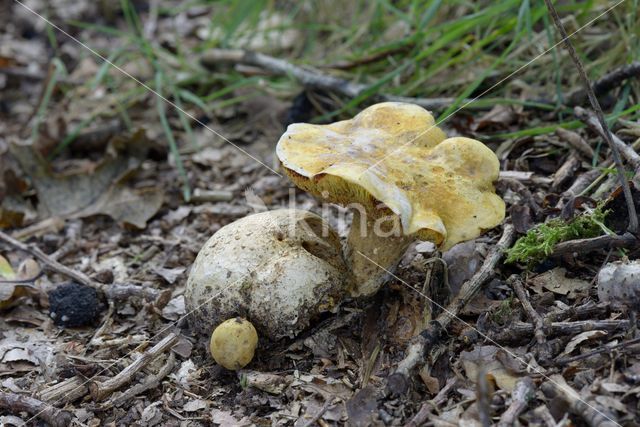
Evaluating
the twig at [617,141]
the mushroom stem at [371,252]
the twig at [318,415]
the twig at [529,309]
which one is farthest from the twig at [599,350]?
the twig at [617,141]

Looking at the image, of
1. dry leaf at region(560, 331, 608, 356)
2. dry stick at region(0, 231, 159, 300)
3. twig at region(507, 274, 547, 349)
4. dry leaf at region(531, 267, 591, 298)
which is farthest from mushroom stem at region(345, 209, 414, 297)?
dry stick at region(0, 231, 159, 300)

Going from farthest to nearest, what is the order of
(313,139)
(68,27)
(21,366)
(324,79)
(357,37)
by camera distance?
(68,27) → (357,37) → (324,79) → (21,366) → (313,139)

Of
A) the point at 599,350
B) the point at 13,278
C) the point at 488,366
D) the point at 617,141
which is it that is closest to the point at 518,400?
the point at 488,366

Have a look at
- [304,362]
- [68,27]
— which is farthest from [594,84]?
[68,27]

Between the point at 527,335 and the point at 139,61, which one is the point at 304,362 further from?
the point at 139,61

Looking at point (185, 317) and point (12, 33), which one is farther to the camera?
point (12, 33)

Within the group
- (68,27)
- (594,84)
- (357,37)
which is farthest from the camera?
(68,27)

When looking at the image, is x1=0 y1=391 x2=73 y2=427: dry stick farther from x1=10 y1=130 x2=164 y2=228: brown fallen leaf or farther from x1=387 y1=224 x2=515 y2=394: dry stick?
x1=10 y1=130 x2=164 y2=228: brown fallen leaf

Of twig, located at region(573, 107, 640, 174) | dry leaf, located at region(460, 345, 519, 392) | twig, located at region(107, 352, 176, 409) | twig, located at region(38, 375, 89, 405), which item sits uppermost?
twig, located at region(573, 107, 640, 174)

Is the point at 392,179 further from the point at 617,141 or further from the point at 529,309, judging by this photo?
the point at 617,141
